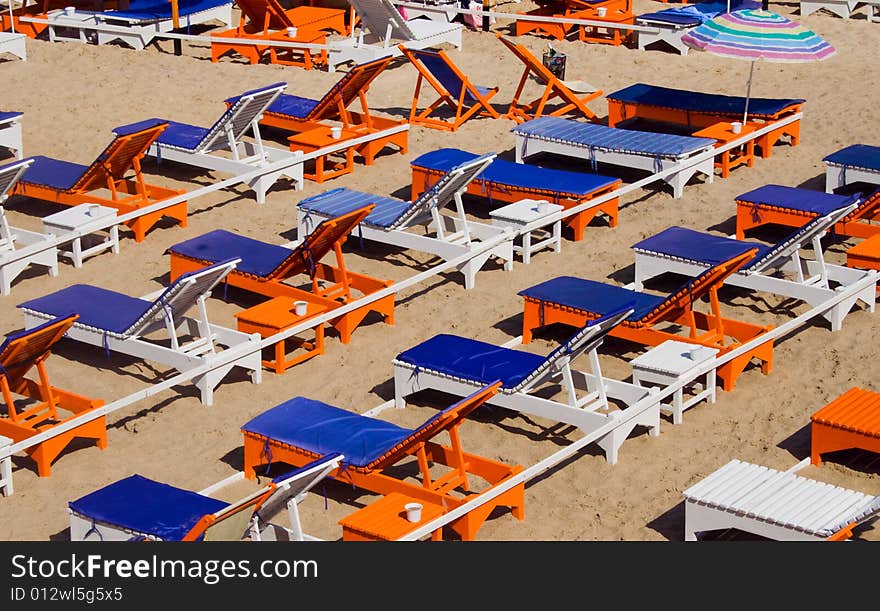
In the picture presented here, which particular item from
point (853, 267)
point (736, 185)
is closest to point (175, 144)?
point (736, 185)

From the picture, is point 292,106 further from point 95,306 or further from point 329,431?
point 329,431

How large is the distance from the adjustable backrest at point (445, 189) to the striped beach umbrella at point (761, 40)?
2.74 m

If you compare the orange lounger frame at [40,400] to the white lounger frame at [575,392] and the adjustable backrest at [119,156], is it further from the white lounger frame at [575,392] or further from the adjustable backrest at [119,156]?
the adjustable backrest at [119,156]

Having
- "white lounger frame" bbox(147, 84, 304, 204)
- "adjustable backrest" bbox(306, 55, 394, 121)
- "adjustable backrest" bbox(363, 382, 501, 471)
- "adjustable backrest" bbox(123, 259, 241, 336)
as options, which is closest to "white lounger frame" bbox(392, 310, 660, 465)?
"adjustable backrest" bbox(363, 382, 501, 471)

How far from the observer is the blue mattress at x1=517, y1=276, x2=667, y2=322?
40.4ft

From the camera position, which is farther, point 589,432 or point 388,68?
point 388,68

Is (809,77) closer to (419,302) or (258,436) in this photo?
(419,302)

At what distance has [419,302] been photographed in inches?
530

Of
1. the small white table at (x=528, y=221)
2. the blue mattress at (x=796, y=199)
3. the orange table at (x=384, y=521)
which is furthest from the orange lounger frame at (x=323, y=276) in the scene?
the blue mattress at (x=796, y=199)

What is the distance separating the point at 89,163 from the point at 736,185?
5.63m

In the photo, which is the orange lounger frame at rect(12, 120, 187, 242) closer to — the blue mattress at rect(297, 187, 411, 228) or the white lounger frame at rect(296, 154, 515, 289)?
the blue mattress at rect(297, 187, 411, 228)

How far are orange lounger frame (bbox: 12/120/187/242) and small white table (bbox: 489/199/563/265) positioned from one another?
2.58m

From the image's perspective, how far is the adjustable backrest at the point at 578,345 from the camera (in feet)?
35.9

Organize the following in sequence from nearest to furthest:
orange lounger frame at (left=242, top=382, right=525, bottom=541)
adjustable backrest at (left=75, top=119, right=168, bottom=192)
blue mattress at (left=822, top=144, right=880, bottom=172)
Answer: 1. orange lounger frame at (left=242, top=382, right=525, bottom=541)
2. adjustable backrest at (left=75, top=119, right=168, bottom=192)
3. blue mattress at (left=822, top=144, right=880, bottom=172)
